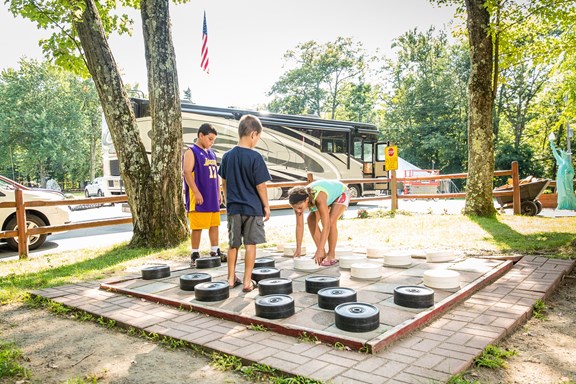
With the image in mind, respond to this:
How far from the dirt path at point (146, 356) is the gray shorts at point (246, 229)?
1.27 meters

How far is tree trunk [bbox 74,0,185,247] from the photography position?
6.89m

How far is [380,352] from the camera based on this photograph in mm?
2564

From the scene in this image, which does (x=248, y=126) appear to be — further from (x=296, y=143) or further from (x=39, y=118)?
(x=39, y=118)

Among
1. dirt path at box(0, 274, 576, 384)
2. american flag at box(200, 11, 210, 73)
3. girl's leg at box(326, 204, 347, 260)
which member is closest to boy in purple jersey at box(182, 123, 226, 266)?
girl's leg at box(326, 204, 347, 260)

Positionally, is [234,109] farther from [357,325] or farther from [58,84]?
[58,84]

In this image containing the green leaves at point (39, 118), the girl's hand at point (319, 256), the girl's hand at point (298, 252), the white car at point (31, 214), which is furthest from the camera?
the green leaves at point (39, 118)

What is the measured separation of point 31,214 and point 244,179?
6642 millimetres

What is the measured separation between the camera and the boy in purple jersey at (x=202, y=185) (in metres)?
5.20

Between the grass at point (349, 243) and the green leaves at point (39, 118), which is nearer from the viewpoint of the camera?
Answer: the grass at point (349, 243)

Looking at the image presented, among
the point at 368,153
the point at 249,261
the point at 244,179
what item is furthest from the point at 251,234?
the point at 368,153

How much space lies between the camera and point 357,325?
110 inches

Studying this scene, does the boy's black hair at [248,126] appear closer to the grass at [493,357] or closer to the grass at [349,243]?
the grass at [349,243]

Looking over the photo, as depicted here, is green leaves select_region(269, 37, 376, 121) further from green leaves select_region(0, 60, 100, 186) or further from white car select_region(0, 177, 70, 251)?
white car select_region(0, 177, 70, 251)

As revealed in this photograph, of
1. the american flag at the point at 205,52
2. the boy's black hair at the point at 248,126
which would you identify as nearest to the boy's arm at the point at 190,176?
the boy's black hair at the point at 248,126
